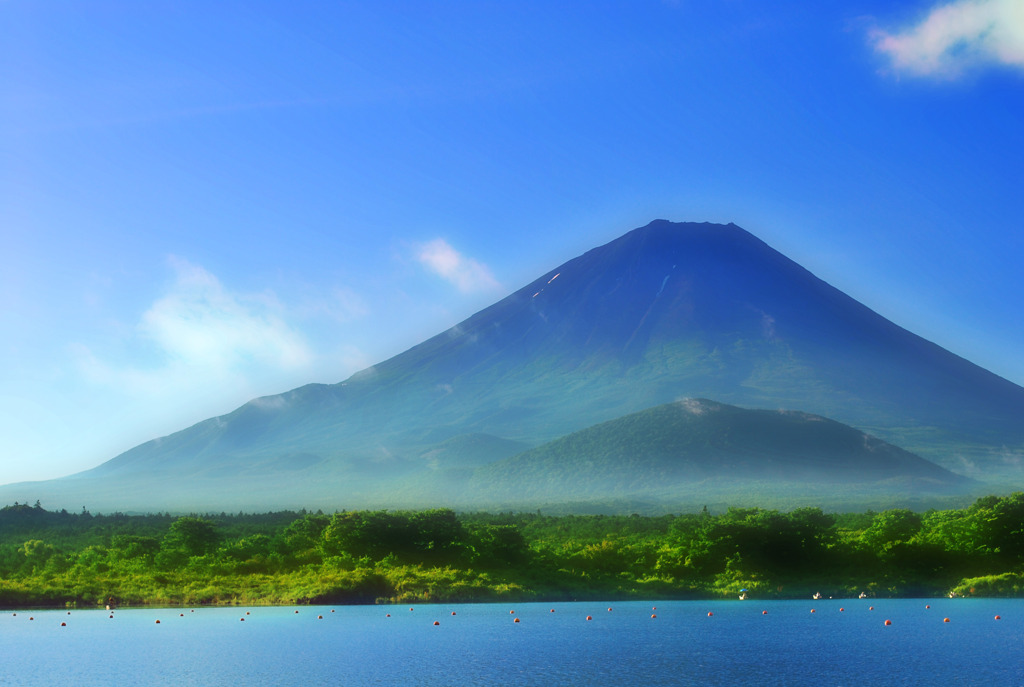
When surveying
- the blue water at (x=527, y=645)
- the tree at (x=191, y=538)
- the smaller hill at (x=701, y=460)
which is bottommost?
the blue water at (x=527, y=645)

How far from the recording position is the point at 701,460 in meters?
158

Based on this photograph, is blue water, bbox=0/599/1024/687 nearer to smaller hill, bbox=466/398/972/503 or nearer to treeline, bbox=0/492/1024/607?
treeline, bbox=0/492/1024/607

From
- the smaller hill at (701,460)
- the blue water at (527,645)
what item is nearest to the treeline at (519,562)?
the blue water at (527,645)

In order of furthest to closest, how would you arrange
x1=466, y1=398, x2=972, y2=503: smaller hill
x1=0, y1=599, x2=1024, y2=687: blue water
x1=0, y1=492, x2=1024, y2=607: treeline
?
x1=466, y1=398, x2=972, y2=503: smaller hill, x1=0, y1=492, x2=1024, y2=607: treeline, x1=0, y1=599, x2=1024, y2=687: blue water

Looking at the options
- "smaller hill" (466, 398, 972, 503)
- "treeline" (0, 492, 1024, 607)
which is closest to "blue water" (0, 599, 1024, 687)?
"treeline" (0, 492, 1024, 607)

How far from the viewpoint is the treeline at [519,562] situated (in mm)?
49562

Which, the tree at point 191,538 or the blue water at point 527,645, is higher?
the tree at point 191,538

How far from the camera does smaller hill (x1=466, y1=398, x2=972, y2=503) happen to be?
148500mm

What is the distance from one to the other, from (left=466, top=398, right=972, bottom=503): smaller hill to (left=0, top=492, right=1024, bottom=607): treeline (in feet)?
292

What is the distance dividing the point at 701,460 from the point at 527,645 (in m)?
129

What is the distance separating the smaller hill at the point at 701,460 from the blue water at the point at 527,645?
10222 cm

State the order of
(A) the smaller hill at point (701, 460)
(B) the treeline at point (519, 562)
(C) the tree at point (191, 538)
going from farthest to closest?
1. (A) the smaller hill at point (701, 460)
2. (C) the tree at point (191, 538)
3. (B) the treeline at point (519, 562)

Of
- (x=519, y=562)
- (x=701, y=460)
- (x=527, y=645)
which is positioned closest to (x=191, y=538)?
(x=519, y=562)

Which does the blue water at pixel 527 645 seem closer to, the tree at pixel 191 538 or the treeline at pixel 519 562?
the treeline at pixel 519 562
